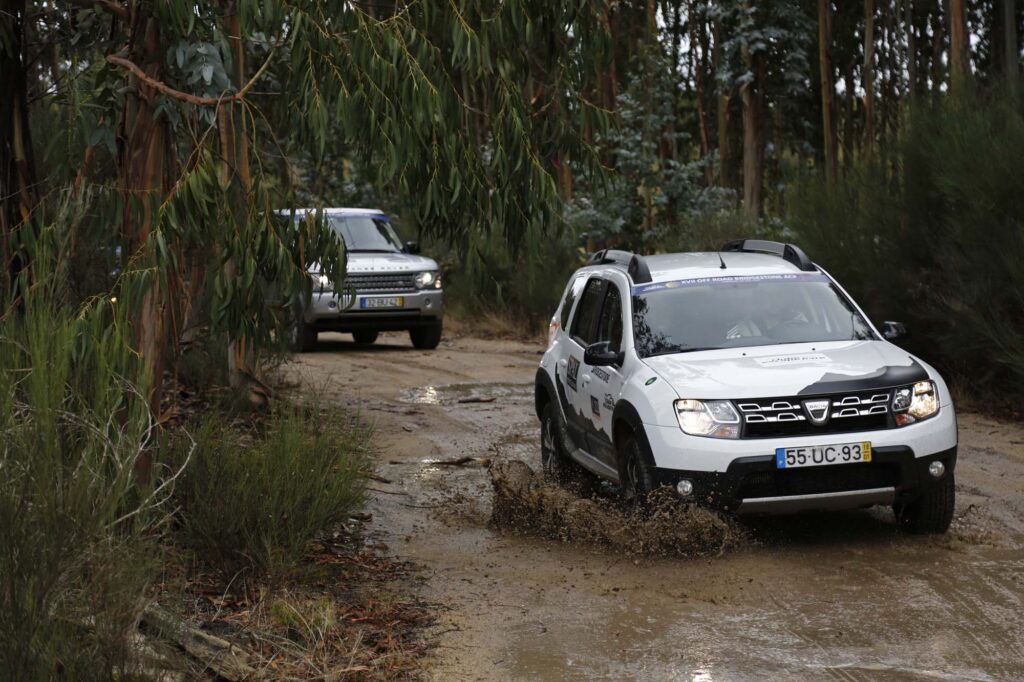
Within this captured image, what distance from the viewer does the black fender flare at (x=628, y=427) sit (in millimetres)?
8031

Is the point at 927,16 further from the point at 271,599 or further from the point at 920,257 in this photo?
the point at 271,599

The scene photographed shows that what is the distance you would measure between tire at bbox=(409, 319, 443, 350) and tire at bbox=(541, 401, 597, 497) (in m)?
11.1

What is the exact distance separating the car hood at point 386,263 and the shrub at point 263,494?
1259cm

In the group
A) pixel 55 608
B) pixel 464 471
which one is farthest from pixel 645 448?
pixel 55 608

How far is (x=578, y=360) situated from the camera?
9.98m

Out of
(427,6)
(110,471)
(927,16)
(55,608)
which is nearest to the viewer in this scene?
(55,608)

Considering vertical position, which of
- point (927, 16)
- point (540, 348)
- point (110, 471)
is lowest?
point (540, 348)

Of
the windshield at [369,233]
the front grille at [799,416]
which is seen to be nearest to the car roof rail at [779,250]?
the front grille at [799,416]

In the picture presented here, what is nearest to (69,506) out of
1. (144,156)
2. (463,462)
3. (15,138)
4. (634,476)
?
(144,156)

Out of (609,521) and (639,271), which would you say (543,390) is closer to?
(639,271)

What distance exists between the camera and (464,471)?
11.4m

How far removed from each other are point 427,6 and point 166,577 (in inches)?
125

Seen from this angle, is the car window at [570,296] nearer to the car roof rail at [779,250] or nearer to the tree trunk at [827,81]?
the car roof rail at [779,250]

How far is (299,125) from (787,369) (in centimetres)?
306
